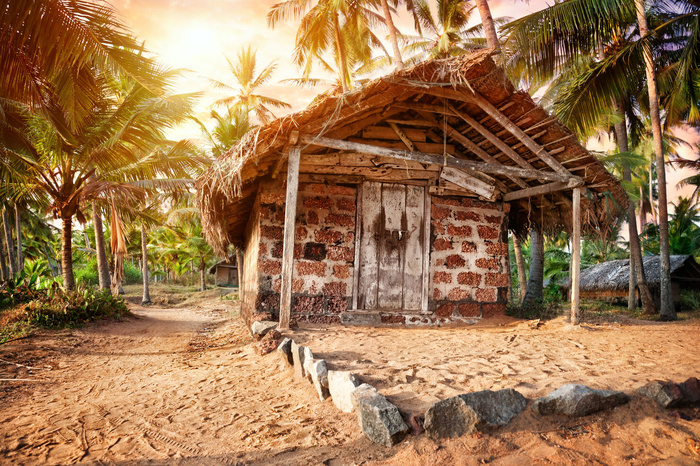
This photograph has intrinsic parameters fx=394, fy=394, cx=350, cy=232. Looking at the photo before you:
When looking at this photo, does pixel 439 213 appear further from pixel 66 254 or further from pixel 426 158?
pixel 66 254

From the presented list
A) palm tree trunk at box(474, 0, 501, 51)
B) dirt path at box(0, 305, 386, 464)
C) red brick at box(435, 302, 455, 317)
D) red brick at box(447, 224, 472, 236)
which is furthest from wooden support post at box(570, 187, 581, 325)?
palm tree trunk at box(474, 0, 501, 51)

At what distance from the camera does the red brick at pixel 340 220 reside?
6.02 metres

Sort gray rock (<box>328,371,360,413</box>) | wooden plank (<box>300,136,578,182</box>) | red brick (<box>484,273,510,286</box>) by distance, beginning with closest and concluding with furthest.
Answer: gray rock (<box>328,371,360,413</box>)
wooden plank (<box>300,136,578,182</box>)
red brick (<box>484,273,510,286</box>)

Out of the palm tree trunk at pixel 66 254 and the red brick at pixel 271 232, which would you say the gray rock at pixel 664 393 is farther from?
→ the palm tree trunk at pixel 66 254

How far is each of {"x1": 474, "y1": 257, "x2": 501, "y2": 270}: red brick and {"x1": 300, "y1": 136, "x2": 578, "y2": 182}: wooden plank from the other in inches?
60.9

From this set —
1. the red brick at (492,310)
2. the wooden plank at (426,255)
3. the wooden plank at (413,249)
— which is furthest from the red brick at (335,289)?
the red brick at (492,310)

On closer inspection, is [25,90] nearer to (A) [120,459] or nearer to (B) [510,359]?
(A) [120,459]

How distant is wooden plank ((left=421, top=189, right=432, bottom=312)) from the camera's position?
20.2 feet

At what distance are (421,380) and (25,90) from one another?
19.9 ft

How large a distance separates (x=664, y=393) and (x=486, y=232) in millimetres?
4233

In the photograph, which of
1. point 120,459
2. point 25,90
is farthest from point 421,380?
point 25,90

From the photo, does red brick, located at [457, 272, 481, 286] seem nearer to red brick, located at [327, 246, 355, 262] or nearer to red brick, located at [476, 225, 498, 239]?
red brick, located at [476, 225, 498, 239]

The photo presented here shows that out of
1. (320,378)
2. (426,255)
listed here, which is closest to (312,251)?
(426,255)

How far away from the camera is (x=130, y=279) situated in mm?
28188
